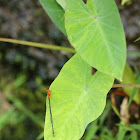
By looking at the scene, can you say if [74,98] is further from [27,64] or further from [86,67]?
[27,64]

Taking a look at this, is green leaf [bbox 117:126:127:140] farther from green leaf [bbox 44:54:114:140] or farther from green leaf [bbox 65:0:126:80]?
green leaf [bbox 65:0:126:80]

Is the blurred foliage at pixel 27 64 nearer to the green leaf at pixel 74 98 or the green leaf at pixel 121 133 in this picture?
the green leaf at pixel 121 133

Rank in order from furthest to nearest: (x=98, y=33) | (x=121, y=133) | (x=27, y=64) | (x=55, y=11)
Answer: (x=27, y=64)
(x=121, y=133)
(x=55, y=11)
(x=98, y=33)

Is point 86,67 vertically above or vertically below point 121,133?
above

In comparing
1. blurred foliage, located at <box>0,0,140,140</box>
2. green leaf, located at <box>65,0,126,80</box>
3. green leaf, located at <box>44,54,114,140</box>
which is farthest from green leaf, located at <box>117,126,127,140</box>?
blurred foliage, located at <box>0,0,140,140</box>

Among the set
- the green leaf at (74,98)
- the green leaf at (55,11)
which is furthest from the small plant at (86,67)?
the green leaf at (55,11)

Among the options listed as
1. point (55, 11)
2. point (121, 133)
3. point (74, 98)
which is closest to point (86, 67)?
point (74, 98)

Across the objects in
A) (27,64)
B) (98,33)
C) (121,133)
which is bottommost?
(121,133)

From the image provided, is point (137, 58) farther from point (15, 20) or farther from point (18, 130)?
point (18, 130)
